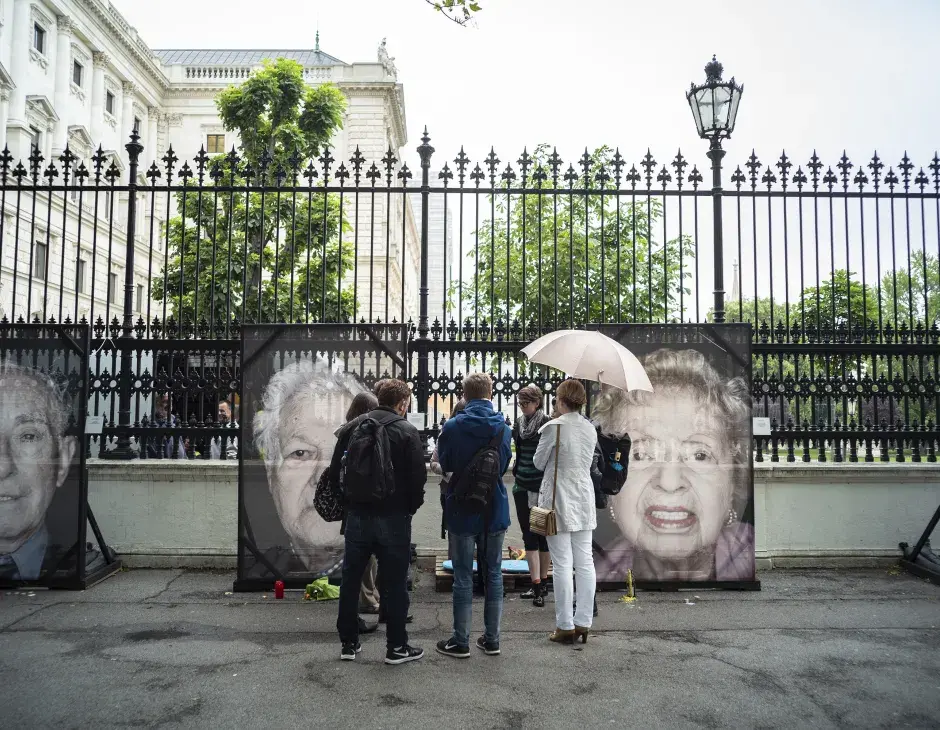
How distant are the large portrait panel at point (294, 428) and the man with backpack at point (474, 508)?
1982 millimetres

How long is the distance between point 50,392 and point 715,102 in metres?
7.30

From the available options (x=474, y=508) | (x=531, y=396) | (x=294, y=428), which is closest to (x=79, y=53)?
(x=294, y=428)

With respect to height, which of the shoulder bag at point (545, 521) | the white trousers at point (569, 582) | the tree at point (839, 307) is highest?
the tree at point (839, 307)

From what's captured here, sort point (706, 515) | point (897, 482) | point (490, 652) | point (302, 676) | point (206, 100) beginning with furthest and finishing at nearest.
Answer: point (206, 100) < point (897, 482) < point (706, 515) < point (490, 652) < point (302, 676)

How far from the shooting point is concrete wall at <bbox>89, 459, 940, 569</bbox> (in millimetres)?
7375

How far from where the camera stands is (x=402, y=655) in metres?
4.73

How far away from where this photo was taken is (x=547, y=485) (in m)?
5.31

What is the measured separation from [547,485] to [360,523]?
144 cm

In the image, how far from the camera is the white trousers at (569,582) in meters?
5.16

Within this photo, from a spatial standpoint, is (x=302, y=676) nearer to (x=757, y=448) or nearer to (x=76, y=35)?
(x=757, y=448)

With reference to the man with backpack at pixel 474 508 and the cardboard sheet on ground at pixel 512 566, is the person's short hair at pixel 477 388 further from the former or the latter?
the cardboard sheet on ground at pixel 512 566

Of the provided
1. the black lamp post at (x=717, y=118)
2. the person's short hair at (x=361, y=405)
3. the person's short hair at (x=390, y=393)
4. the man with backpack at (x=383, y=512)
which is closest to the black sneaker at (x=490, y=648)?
the man with backpack at (x=383, y=512)

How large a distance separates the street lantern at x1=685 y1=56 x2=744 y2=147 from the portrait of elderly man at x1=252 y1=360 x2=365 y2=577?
15.2ft

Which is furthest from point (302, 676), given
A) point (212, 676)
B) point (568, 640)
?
point (568, 640)
